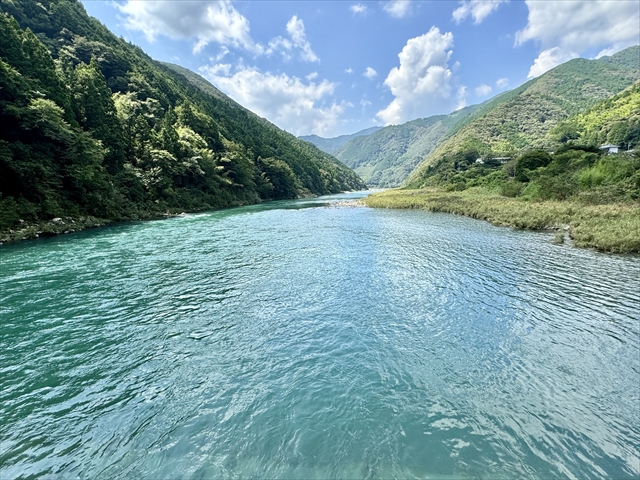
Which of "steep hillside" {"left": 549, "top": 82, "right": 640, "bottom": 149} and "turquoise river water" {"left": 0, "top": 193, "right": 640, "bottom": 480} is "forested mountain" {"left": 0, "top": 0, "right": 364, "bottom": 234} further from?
"steep hillside" {"left": 549, "top": 82, "right": 640, "bottom": 149}

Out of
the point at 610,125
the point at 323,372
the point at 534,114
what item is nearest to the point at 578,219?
the point at 323,372

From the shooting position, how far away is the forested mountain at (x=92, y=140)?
2498cm

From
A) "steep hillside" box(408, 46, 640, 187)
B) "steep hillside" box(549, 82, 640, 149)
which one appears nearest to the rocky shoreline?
"steep hillside" box(408, 46, 640, 187)

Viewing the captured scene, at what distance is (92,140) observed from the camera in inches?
1214

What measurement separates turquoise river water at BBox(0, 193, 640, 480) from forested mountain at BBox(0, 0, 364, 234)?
16082 millimetres

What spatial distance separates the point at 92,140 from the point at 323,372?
36.0m

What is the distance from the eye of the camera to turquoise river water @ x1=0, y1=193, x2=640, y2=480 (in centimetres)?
476

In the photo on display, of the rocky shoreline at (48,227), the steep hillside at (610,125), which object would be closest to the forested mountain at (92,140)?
the rocky shoreline at (48,227)

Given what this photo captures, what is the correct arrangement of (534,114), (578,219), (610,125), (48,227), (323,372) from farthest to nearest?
(534,114) → (610,125) → (48,227) → (578,219) → (323,372)

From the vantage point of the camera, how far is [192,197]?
50469 millimetres

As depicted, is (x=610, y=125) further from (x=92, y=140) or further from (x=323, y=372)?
(x=92, y=140)

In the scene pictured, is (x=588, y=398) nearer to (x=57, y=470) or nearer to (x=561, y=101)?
(x=57, y=470)

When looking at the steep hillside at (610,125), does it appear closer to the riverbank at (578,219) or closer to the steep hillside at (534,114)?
the steep hillside at (534,114)

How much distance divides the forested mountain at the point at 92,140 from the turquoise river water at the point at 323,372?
1608 centimetres
